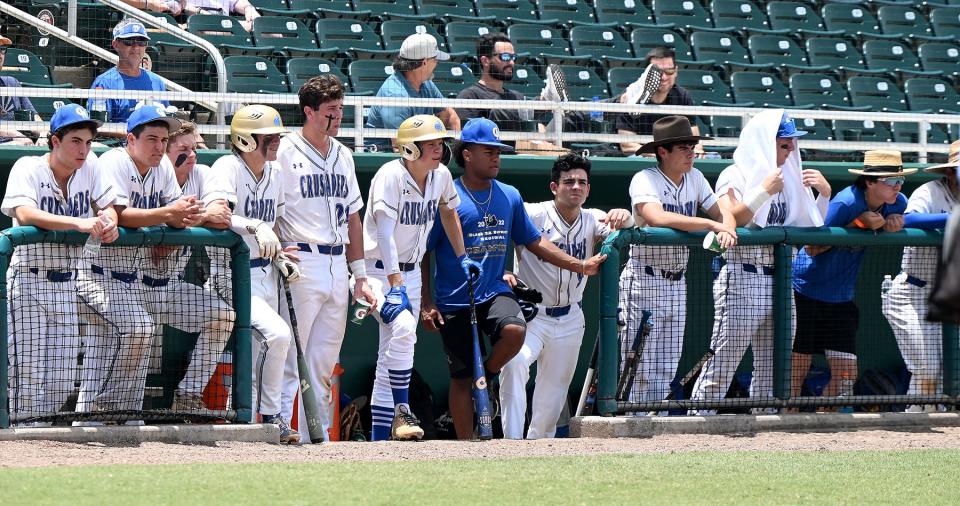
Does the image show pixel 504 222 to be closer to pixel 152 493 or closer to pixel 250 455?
pixel 250 455

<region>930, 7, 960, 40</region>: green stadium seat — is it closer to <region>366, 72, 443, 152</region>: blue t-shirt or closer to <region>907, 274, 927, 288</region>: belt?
<region>907, 274, 927, 288</region>: belt

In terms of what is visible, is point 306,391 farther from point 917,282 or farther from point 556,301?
point 917,282

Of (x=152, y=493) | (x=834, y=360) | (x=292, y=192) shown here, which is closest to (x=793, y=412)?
(x=834, y=360)

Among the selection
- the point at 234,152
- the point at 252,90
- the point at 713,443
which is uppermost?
the point at 252,90

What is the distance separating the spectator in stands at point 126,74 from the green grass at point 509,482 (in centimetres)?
333

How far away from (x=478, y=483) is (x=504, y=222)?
94.8 inches

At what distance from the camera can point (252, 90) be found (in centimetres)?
932

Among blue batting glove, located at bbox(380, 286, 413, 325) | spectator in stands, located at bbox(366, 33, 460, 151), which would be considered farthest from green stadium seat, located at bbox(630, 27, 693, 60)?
blue batting glove, located at bbox(380, 286, 413, 325)

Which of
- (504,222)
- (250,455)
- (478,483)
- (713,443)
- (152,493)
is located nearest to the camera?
(152,493)

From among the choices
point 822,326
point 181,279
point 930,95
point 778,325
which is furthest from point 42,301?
point 930,95

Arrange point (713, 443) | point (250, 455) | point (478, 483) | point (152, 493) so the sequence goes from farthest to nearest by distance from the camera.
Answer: point (713, 443), point (250, 455), point (478, 483), point (152, 493)

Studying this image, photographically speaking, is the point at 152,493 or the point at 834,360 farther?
the point at 834,360

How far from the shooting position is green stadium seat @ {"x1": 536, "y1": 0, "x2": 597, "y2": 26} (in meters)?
12.3

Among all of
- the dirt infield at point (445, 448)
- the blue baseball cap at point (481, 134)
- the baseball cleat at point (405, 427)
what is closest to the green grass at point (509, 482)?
the dirt infield at point (445, 448)
